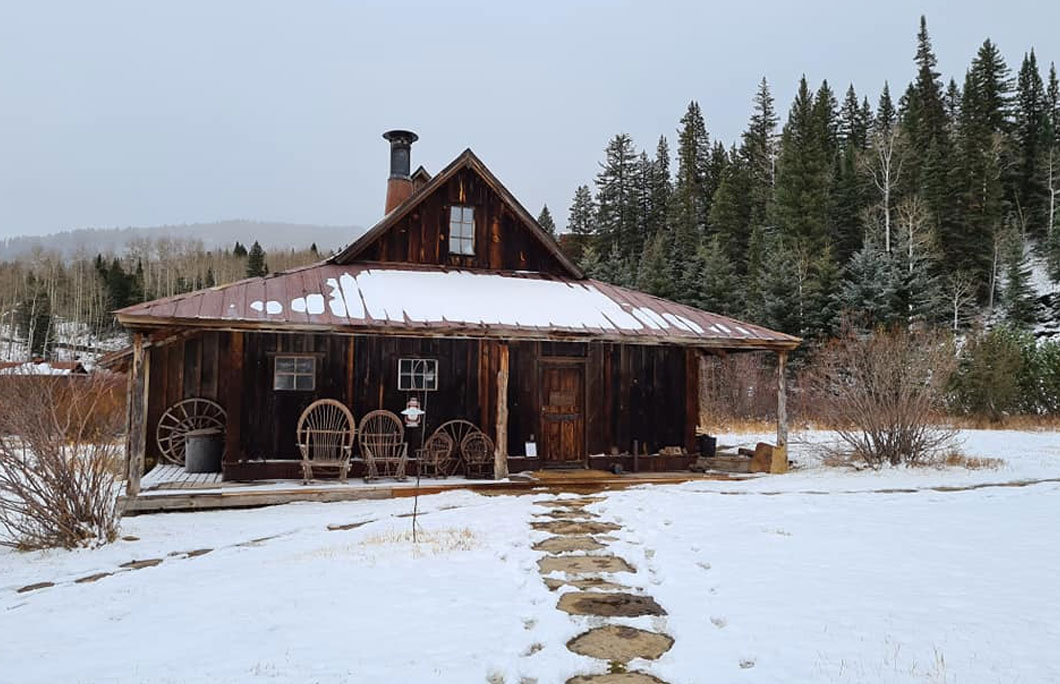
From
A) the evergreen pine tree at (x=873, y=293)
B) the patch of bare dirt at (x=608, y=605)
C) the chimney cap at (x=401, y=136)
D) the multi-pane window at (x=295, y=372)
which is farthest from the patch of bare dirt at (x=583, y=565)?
the evergreen pine tree at (x=873, y=293)

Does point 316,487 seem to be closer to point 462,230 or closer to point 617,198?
point 462,230

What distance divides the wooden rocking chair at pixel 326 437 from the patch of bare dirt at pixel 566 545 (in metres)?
4.34

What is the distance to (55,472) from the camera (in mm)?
6965

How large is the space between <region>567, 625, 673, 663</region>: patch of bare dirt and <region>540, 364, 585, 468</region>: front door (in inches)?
301

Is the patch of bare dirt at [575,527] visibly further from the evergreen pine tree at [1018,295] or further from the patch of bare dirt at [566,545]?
the evergreen pine tree at [1018,295]

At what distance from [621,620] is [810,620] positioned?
125cm

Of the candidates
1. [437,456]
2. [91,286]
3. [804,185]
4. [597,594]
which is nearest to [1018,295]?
[804,185]

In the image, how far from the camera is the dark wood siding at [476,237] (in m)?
12.9

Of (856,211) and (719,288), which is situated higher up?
(856,211)

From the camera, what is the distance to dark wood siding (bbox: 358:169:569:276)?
12.9m

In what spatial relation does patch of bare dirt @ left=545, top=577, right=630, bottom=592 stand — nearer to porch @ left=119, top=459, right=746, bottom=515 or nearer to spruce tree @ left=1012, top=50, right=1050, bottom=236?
porch @ left=119, top=459, right=746, bottom=515

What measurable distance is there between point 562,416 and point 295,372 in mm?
4543

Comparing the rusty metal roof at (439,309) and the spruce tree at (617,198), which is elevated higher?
the spruce tree at (617,198)

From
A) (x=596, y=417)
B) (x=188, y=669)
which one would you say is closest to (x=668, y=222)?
(x=596, y=417)
